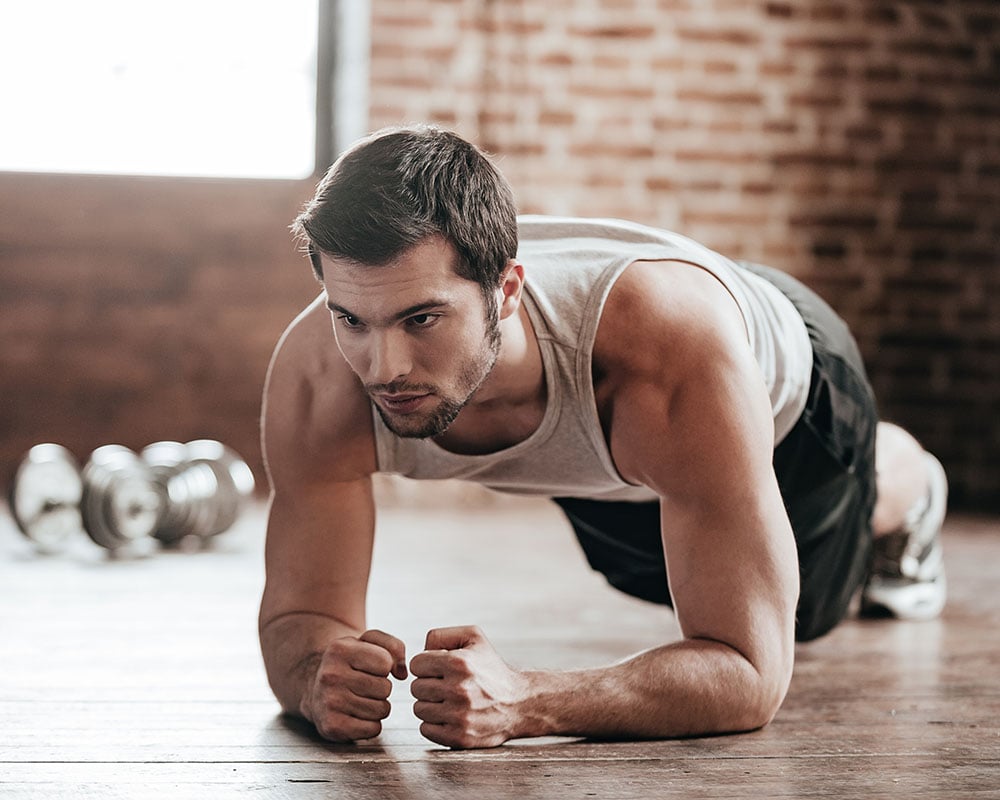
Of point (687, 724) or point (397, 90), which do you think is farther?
point (397, 90)

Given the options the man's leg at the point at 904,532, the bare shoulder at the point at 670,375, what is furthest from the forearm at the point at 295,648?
the man's leg at the point at 904,532

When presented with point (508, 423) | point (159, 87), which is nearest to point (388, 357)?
point (508, 423)

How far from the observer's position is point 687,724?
1.28 m

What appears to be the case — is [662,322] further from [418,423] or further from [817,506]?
[817,506]

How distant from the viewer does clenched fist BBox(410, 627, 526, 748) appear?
3.91ft

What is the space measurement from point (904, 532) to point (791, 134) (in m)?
2.29

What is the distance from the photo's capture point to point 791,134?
4.08 m

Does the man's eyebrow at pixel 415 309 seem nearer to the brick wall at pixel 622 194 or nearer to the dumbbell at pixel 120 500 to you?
the dumbbell at pixel 120 500

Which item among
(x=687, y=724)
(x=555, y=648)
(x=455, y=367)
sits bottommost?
(x=555, y=648)

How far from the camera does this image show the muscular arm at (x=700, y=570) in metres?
1.25

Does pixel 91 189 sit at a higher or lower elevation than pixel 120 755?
higher

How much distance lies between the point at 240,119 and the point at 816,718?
3155mm

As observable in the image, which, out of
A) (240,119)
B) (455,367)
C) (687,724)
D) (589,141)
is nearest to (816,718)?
(687,724)

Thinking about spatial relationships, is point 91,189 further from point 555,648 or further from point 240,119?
point 555,648
